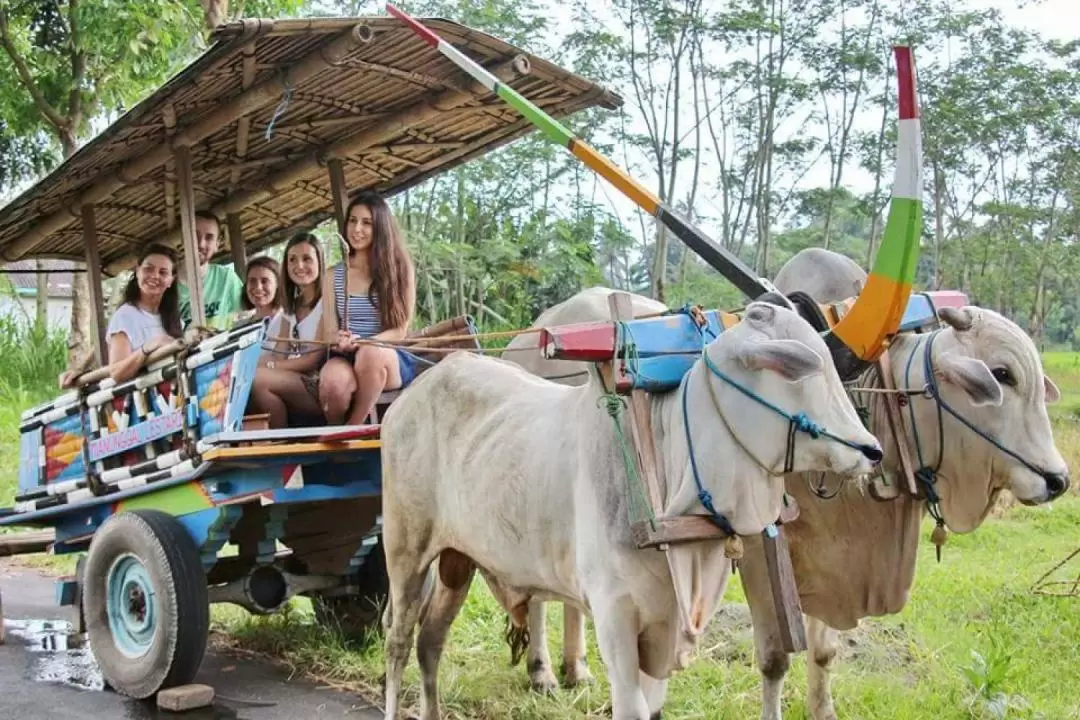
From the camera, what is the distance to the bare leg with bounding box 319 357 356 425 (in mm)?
5121

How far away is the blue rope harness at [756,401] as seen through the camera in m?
2.99

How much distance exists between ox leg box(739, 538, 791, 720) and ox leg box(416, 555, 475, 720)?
4.04 feet

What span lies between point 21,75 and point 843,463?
1031 cm

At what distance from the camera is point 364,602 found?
6004 mm

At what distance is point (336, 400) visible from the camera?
515cm

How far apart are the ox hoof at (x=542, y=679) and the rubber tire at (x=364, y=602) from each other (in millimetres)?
1068

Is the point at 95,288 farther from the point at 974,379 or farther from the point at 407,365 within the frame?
the point at 974,379

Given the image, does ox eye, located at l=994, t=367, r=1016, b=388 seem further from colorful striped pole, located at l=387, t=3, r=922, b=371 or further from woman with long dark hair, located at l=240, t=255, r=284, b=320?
woman with long dark hair, located at l=240, t=255, r=284, b=320

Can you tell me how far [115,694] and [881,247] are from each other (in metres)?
4.19

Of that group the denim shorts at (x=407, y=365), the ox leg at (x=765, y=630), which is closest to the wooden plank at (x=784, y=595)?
the ox leg at (x=765, y=630)

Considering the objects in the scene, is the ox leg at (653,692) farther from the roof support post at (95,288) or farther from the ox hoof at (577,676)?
the roof support post at (95,288)

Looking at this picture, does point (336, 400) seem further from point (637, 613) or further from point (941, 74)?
point (941, 74)

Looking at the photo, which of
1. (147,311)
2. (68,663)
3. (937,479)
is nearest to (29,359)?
(68,663)

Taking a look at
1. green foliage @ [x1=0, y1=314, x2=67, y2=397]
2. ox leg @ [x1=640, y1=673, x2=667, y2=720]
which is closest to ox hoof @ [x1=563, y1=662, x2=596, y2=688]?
ox leg @ [x1=640, y1=673, x2=667, y2=720]
